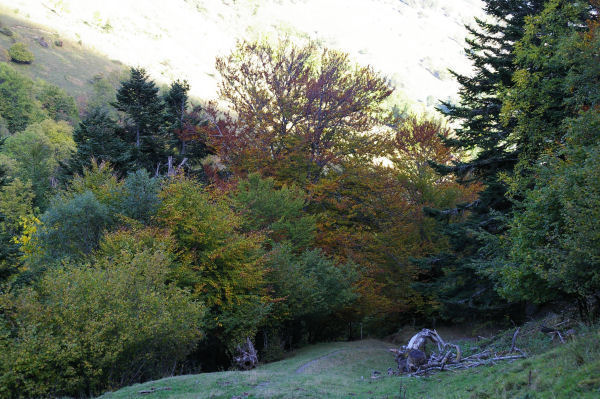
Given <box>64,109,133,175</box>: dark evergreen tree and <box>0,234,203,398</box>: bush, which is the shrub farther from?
<box>64,109,133,175</box>: dark evergreen tree

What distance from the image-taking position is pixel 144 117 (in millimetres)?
41188

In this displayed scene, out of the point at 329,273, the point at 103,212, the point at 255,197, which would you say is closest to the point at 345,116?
the point at 255,197

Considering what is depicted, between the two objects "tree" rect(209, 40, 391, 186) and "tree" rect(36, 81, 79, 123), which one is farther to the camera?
"tree" rect(36, 81, 79, 123)

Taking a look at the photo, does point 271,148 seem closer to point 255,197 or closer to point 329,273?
point 255,197

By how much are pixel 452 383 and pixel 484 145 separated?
45.7 feet

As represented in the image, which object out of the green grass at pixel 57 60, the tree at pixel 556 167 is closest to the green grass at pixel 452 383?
the tree at pixel 556 167

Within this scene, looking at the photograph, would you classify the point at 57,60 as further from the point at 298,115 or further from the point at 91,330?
the point at 91,330

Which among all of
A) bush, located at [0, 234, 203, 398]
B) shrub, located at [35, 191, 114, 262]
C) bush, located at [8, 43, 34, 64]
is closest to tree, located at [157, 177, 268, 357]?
shrub, located at [35, 191, 114, 262]

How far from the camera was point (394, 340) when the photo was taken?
3039 cm

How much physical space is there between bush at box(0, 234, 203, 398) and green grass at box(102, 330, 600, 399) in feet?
6.32

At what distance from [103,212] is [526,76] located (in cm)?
2059

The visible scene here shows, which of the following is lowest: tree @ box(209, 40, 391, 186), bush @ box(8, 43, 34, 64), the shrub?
the shrub

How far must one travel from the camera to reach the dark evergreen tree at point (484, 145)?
2152cm

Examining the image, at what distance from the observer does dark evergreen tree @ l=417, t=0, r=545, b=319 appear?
2152cm
